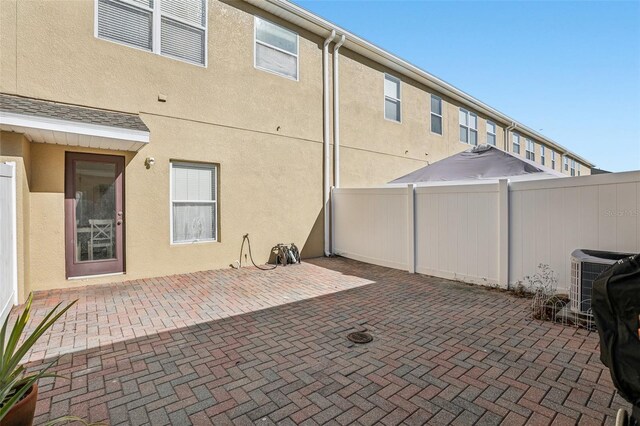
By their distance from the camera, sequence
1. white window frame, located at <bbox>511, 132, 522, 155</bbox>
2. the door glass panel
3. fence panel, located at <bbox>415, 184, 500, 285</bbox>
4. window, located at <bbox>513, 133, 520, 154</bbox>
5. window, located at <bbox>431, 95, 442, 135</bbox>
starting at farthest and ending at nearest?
window, located at <bbox>513, 133, 520, 154</bbox>, white window frame, located at <bbox>511, 132, 522, 155</bbox>, window, located at <bbox>431, 95, 442, 135</bbox>, fence panel, located at <bbox>415, 184, 500, 285</bbox>, the door glass panel

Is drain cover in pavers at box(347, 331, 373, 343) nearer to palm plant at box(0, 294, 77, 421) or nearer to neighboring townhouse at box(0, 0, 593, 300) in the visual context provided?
palm plant at box(0, 294, 77, 421)

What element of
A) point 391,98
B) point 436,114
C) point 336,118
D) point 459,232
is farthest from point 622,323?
point 436,114

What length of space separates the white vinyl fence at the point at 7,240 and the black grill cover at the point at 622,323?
19.8 ft

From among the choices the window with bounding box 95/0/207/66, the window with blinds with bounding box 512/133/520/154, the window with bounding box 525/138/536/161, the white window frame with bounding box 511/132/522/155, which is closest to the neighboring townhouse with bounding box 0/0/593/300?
the window with bounding box 95/0/207/66

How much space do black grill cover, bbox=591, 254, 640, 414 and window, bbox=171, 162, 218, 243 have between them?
285 inches

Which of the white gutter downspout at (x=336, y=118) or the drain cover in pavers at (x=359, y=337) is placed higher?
the white gutter downspout at (x=336, y=118)

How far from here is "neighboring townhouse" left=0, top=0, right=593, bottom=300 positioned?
5.59 meters

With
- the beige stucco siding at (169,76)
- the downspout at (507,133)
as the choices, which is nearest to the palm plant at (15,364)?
the beige stucco siding at (169,76)

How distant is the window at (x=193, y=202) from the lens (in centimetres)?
719

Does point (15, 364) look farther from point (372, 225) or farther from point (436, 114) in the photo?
point (436, 114)

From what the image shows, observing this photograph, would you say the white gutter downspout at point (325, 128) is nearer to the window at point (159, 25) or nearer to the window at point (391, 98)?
the window at point (391, 98)

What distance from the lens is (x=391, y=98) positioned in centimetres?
1173

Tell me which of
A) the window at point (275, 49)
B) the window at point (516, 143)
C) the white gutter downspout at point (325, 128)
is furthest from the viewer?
the window at point (516, 143)

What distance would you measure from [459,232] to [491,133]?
12660 mm
